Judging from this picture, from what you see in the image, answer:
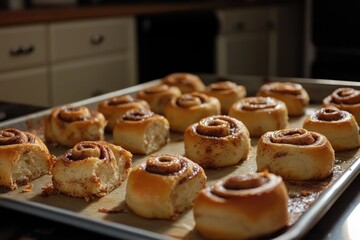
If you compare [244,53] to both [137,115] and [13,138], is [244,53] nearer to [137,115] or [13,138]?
[137,115]

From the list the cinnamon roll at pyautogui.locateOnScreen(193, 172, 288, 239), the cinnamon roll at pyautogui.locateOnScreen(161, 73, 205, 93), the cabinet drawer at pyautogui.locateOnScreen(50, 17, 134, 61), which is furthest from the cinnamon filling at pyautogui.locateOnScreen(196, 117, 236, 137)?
the cabinet drawer at pyautogui.locateOnScreen(50, 17, 134, 61)

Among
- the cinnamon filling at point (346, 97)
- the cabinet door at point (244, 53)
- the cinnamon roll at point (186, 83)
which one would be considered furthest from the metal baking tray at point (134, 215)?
the cabinet door at point (244, 53)

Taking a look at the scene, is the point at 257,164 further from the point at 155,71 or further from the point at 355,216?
the point at 155,71

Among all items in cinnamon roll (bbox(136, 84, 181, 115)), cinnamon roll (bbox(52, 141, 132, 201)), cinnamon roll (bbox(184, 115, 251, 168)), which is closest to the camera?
cinnamon roll (bbox(52, 141, 132, 201))

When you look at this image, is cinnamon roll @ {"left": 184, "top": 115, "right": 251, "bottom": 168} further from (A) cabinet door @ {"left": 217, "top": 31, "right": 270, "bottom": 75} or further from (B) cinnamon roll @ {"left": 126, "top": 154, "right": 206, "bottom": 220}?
(A) cabinet door @ {"left": 217, "top": 31, "right": 270, "bottom": 75}

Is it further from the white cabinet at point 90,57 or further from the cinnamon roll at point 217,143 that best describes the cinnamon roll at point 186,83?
the white cabinet at point 90,57

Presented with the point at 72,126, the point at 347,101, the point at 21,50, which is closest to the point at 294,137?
the point at 347,101
